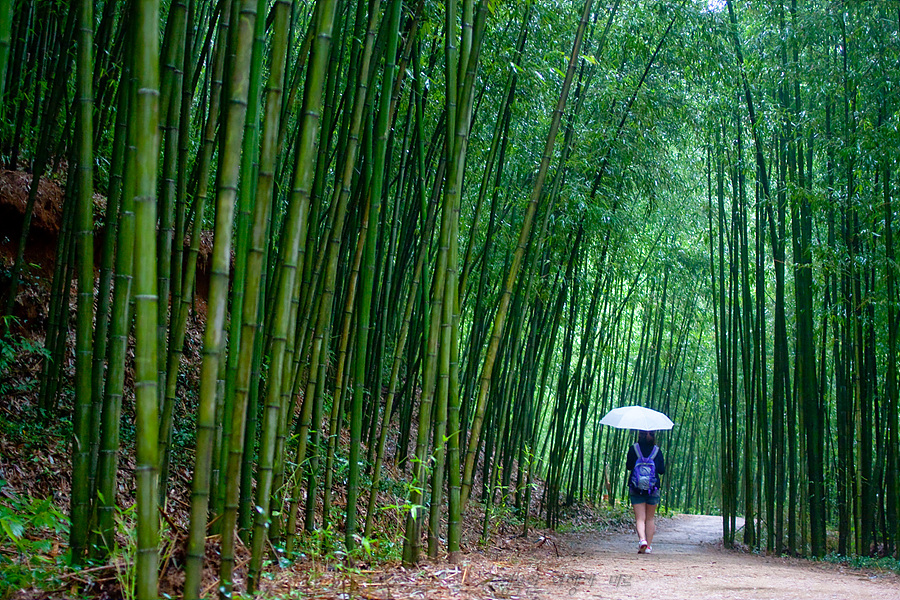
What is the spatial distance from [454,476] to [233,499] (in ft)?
3.69

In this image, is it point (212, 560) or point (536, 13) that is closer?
point (212, 560)

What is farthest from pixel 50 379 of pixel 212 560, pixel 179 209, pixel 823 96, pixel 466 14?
pixel 823 96

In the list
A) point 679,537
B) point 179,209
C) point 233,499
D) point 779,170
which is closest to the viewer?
point 233,499

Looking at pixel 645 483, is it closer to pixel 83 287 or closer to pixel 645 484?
pixel 645 484

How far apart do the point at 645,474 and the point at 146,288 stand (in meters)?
4.57

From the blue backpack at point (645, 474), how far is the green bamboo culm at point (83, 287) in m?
4.23

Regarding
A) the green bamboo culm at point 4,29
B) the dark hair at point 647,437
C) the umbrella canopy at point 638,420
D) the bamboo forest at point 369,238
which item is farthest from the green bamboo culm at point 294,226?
the umbrella canopy at point 638,420

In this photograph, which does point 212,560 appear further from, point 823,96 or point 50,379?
point 823,96

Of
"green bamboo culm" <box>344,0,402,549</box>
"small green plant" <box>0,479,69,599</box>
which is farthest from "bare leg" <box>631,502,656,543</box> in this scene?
"small green plant" <box>0,479,69,599</box>

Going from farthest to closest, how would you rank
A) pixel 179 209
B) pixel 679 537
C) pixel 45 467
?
pixel 679 537 < pixel 45 467 < pixel 179 209

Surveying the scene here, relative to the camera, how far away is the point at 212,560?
186 cm

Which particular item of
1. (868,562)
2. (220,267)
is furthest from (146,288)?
(868,562)

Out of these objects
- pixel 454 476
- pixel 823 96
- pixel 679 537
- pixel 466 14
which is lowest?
pixel 679 537

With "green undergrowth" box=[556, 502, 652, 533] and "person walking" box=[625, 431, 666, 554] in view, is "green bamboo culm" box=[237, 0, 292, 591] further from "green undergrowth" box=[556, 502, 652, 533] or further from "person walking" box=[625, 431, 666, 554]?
"green undergrowth" box=[556, 502, 652, 533]
